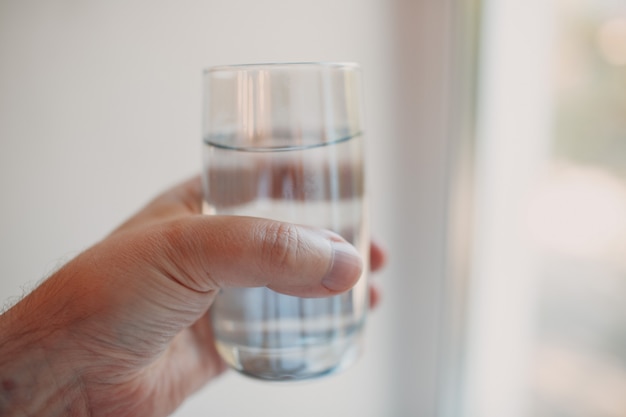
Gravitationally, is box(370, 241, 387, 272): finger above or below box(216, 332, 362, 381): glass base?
above

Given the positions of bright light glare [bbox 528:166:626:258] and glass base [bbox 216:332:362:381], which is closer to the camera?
glass base [bbox 216:332:362:381]

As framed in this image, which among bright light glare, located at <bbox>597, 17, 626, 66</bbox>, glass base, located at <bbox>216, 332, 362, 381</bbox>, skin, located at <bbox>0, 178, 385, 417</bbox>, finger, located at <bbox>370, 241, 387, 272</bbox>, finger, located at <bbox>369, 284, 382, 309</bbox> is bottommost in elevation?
finger, located at <bbox>369, 284, 382, 309</bbox>

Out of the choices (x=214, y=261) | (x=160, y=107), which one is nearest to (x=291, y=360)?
(x=214, y=261)

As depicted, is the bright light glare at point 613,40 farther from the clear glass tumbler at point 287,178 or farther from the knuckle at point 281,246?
the knuckle at point 281,246

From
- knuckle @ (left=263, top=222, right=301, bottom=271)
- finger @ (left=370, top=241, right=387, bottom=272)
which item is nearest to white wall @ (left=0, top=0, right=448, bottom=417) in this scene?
finger @ (left=370, top=241, right=387, bottom=272)

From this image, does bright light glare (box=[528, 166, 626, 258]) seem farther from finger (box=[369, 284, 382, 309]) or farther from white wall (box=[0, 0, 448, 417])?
finger (box=[369, 284, 382, 309])

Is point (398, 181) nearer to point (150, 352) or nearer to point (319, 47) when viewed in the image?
point (319, 47)

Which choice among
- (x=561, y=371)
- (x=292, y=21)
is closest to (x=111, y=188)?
(x=292, y=21)
